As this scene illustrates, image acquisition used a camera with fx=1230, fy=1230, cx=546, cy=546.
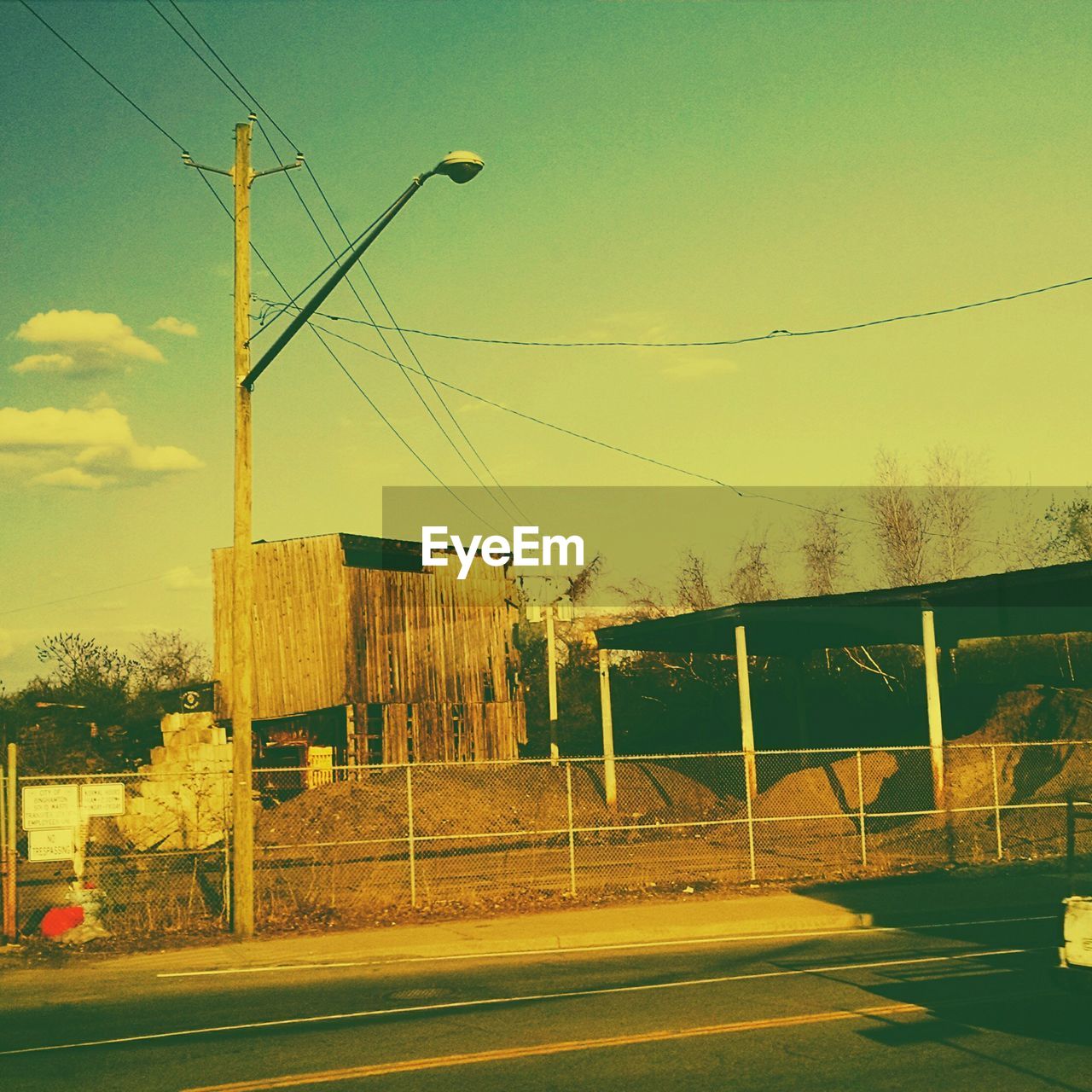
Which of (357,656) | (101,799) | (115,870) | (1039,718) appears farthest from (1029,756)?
(101,799)

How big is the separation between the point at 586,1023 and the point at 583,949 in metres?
5.28

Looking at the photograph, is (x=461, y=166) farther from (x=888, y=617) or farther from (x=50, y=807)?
(x=888, y=617)

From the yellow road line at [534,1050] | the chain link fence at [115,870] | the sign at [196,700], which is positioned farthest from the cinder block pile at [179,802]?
the yellow road line at [534,1050]

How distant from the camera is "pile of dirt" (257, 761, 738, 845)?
103ft

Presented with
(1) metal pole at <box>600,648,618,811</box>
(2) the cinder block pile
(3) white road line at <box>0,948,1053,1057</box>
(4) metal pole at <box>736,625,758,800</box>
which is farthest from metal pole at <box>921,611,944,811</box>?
(2) the cinder block pile

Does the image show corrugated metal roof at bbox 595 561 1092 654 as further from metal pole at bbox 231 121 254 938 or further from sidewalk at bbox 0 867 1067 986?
metal pole at bbox 231 121 254 938

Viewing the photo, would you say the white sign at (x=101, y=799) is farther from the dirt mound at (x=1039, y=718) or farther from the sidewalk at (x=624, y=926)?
the dirt mound at (x=1039, y=718)

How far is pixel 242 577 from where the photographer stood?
16.8 m

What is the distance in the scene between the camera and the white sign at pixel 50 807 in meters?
16.2

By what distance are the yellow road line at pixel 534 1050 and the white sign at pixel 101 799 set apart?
28.6 ft

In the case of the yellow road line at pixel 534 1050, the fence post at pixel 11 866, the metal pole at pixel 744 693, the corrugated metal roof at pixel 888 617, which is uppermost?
the corrugated metal roof at pixel 888 617

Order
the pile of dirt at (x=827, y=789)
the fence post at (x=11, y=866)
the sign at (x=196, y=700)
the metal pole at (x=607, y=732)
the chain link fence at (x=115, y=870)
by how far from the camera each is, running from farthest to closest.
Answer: the sign at (x=196, y=700) < the metal pole at (x=607, y=732) < the pile of dirt at (x=827, y=789) < the chain link fence at (x=115, y=870) < the fence post at (x=11, y=866)

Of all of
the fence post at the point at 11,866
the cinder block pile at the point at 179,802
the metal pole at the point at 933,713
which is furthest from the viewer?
the cinder block pile at the point at 179,802

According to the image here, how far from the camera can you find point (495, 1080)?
8391 millimetres
